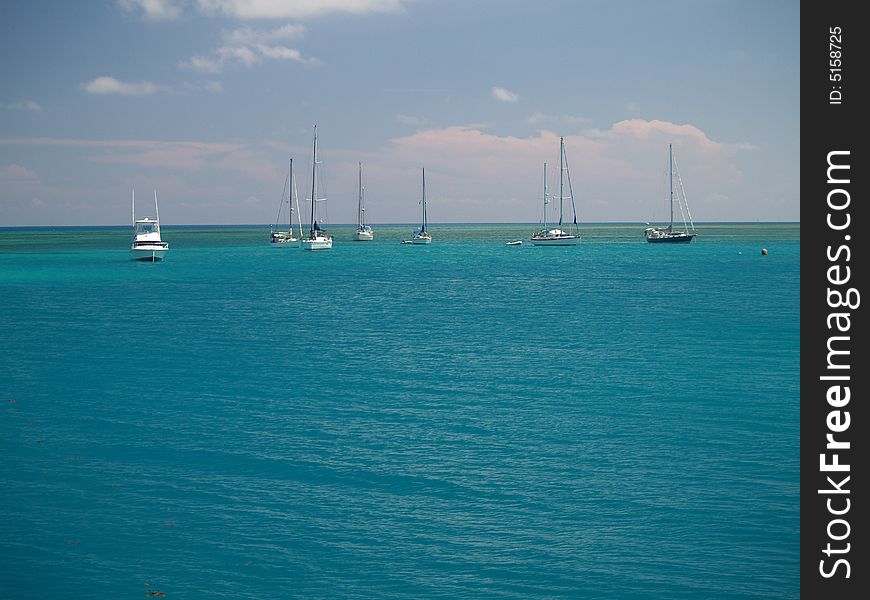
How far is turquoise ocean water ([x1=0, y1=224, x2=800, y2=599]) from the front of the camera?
1630cm

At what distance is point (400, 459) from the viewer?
75.5 ft

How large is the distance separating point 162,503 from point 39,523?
2713mm

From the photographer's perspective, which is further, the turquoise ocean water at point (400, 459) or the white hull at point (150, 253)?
the white hull at point (150, 253)

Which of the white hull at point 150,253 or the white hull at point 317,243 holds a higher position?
the white hull at point 317,243

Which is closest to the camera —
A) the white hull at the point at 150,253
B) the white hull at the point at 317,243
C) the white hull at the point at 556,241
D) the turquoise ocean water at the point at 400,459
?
the turquoise ocean water at the point at 400,459

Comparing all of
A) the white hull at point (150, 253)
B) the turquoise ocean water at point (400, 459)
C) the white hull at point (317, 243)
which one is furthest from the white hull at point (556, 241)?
the turquoise ocean water at point (400, 459)

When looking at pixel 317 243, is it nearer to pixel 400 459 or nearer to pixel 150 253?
pixel 150 253
